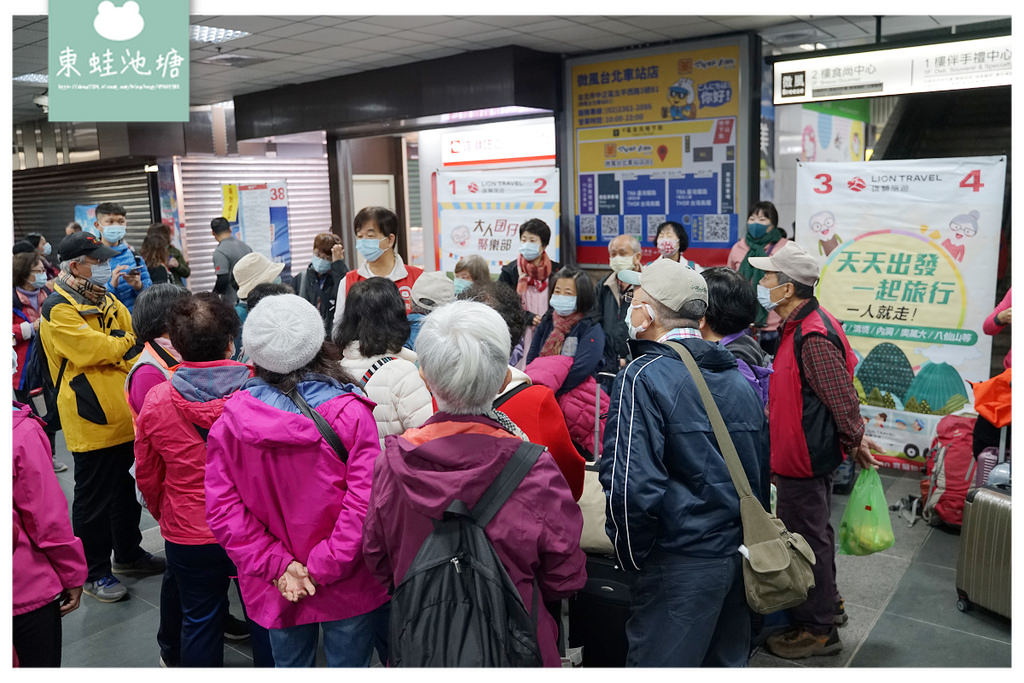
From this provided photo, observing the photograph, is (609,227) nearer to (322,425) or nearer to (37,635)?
(322,425)

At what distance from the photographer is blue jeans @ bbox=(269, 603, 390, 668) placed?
2.30 m

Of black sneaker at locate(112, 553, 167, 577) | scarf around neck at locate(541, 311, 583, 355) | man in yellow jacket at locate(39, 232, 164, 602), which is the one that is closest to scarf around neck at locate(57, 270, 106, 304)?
man in yellow jacket at locate(39, 232, 164, 602)

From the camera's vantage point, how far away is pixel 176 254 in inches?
320

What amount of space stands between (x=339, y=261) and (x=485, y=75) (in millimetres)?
2266

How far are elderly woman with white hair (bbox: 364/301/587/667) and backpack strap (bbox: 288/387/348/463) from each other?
0.94 feet

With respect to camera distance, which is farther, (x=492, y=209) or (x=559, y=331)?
(x=492, y=209)

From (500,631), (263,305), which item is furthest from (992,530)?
(263,305)

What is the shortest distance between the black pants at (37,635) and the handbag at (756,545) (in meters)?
1.82

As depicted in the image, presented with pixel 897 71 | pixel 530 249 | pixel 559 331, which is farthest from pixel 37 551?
pixel 897 71

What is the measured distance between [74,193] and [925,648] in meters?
11.9

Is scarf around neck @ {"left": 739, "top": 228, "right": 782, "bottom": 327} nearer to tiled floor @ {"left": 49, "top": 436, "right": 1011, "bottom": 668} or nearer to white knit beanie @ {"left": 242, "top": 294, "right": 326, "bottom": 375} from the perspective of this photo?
tiled floor @ {"left": 49, "top": 436, "right": 1011, "bottom": 668}

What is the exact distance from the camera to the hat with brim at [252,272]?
5.22m

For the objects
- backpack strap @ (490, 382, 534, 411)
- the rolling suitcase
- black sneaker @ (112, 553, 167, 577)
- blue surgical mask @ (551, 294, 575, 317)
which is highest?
blue surgical mask @ (551, 294, 575, 317)

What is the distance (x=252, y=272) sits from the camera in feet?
17.2
